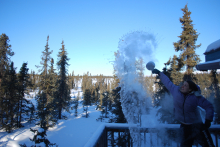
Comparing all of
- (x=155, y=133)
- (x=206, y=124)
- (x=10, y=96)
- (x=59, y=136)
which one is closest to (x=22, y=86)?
(x=10, y=96)

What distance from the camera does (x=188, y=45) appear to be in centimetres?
1112

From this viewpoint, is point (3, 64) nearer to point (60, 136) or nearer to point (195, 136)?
point (60, 136)

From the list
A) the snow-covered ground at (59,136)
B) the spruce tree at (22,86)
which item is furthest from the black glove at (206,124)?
the spruce tree at (22,86)

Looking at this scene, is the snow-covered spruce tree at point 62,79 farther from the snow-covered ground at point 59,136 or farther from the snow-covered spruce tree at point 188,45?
the snow-covered spruce tree at point 188,45

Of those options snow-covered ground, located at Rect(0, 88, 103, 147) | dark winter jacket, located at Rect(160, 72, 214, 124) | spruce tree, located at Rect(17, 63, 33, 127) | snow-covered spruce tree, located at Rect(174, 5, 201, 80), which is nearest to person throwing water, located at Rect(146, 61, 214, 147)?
dark winter jacket, located at Rect(160, 72, 214, 124)

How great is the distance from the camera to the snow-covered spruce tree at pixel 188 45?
10.7 metres

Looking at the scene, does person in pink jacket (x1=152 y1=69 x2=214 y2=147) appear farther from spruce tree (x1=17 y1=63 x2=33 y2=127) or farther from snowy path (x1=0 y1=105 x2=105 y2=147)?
spruce tree (x1=17 y1=63 x2=33 y2=127)

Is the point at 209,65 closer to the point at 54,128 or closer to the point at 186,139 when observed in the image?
the point at 186,139

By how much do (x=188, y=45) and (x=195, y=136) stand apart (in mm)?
11679

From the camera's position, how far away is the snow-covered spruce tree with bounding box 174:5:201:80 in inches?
422

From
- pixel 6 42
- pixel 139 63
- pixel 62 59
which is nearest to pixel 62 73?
pixel 62 59

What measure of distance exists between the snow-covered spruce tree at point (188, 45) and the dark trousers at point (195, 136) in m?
10.4

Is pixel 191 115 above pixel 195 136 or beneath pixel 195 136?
above

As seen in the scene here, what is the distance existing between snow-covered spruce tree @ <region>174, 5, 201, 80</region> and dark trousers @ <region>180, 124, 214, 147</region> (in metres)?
10.4
